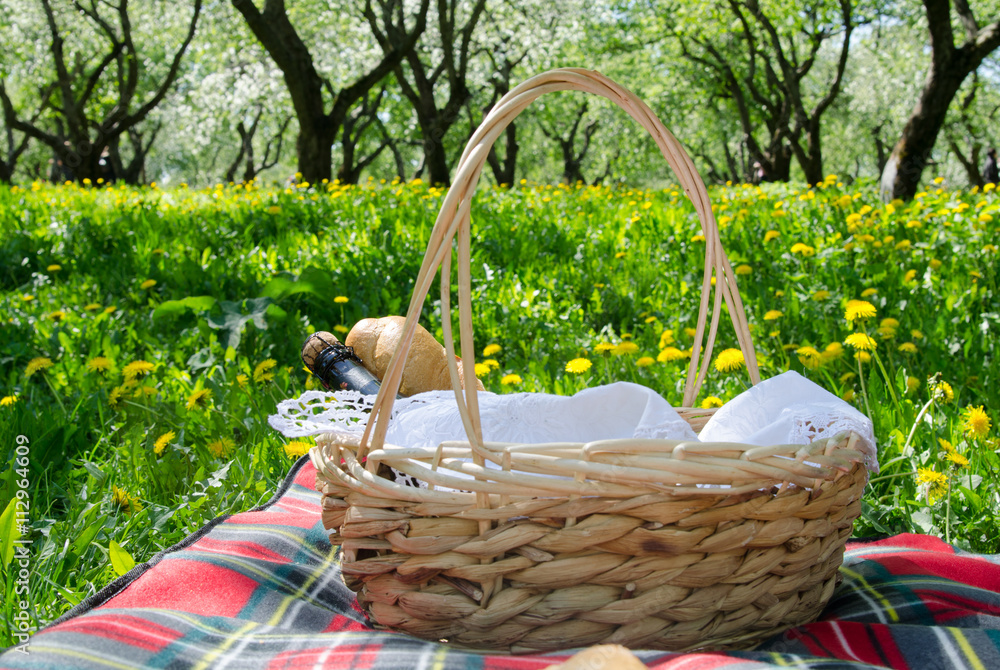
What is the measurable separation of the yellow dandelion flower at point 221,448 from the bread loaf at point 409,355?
0.44m

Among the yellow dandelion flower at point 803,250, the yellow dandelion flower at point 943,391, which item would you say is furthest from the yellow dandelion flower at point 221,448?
the yellow dandelion flower at point 803,250

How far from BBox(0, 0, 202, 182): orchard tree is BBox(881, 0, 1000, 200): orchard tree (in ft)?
38.1

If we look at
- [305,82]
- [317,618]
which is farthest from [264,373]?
[305,82]

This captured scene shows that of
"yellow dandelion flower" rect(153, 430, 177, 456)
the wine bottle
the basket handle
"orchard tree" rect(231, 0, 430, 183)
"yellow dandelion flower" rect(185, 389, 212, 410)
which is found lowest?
"yellow dandelion flower" rect(153, 430, 177, 456)

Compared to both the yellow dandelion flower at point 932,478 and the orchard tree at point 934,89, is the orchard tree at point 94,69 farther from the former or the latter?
the yellow dandelion flower at point 932,478

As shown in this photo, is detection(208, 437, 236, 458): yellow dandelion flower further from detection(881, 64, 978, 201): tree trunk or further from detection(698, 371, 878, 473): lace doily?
detection(881, 64, 978, 201): tree trunk

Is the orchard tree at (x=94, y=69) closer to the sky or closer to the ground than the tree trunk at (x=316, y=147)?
closer to the sky

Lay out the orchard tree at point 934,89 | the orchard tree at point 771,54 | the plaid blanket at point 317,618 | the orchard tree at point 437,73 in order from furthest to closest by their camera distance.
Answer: the orchard tree at point 771,54 < the orchard tree at point 437,73 < the orchard tree at point 934,89 < the plaid blanket at point 317,618

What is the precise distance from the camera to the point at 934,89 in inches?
269

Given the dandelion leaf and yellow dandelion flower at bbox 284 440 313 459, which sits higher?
the dandelion leaf

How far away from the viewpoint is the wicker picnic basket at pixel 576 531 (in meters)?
0.91

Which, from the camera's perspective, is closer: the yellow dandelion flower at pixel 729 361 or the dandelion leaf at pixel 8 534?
the dandelion leaf at pixel 8 534

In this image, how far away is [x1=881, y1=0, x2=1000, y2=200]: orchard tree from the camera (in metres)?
6.57

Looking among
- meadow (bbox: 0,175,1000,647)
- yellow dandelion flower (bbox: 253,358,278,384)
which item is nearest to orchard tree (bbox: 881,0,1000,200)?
meadow (bbox: 0,175,1000,647)
